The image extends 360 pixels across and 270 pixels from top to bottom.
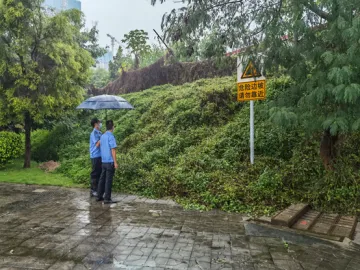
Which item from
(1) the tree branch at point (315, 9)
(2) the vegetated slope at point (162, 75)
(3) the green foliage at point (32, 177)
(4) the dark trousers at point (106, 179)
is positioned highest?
(2) the vegetated slope at point (162, 75)

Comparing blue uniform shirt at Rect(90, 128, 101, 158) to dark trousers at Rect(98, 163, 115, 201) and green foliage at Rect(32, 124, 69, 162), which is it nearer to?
dark trousers at Rect(98, 163, 115, 201)

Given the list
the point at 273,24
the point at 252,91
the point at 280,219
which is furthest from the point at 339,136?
the point at 273,24

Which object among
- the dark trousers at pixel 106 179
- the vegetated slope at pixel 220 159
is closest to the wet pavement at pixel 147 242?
the dark trousers at pixel 106 179

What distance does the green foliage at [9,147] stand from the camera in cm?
970

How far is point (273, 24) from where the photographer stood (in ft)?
16.1

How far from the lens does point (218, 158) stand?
25.9 feet

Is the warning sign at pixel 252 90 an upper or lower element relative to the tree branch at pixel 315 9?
lower

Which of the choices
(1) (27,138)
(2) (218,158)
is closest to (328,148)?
(2) (218,158)

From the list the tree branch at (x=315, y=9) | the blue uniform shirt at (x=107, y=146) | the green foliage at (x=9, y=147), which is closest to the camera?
the tree branch at (x=315, y=9)

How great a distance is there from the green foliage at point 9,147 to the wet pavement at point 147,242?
3879 millimetres

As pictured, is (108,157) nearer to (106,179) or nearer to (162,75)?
(106,179)

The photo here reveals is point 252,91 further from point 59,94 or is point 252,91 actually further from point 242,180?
point 59,94

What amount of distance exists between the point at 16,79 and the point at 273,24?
7.34m

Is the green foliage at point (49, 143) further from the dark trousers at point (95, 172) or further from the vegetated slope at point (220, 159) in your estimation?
the dark trousers at point (95, 172)
